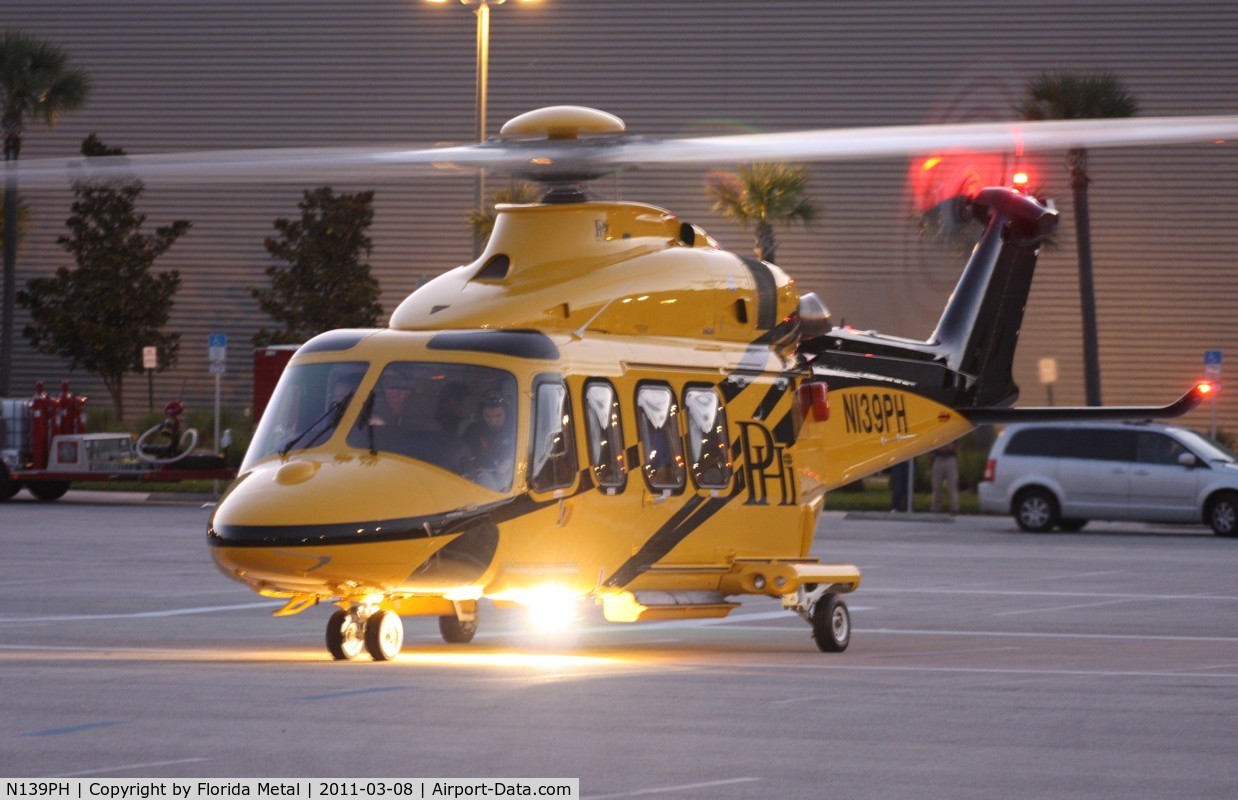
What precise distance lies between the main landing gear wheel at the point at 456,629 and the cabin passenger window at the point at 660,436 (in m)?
1.97

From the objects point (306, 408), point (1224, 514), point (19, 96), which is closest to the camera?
point (306, 408)

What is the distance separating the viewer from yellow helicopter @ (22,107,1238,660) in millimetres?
12070

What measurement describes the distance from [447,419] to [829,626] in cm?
377

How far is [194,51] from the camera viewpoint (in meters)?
51.9

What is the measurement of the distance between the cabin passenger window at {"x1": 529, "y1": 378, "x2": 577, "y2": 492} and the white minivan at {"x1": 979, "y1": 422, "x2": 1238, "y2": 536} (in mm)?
19458

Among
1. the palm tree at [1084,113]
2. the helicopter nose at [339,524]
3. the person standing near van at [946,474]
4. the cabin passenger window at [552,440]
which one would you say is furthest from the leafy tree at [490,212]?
the helicopter nose at [339,524]

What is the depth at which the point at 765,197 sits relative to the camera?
4275 cm

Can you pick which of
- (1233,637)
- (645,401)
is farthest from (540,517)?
(1233,637)

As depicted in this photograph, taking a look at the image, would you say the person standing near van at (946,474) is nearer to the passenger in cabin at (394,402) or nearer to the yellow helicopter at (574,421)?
the yellow helicopter at (574,421)

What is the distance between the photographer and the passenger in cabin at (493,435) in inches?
501

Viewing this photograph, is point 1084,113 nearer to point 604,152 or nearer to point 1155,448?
point 1155,448

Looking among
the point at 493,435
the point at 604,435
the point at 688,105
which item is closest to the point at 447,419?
the point at 493,435

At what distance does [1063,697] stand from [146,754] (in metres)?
5.50

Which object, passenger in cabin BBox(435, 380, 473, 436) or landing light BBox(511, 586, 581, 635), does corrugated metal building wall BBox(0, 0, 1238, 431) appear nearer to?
landing light BBox(511, 586, 581, 635)
